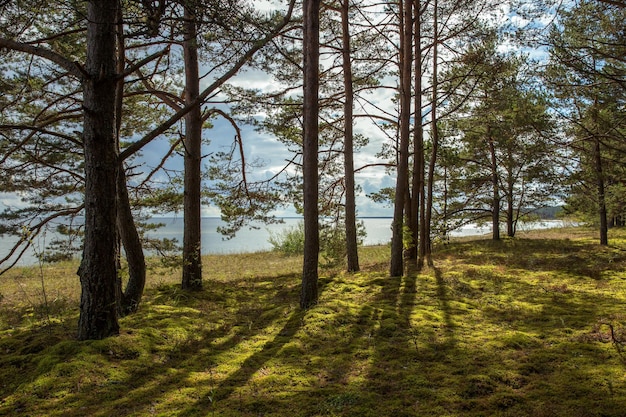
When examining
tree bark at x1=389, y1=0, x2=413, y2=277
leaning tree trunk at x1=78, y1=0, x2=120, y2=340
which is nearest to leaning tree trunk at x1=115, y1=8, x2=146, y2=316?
leaning tree trunk at x1=78, y1=0, x2=120, y2=340

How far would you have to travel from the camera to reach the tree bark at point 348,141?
9.76m

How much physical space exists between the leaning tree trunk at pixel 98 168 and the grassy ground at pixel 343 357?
0.45 meters

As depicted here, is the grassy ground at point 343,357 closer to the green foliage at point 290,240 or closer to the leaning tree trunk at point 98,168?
the leaning tree trunk at point 98,168

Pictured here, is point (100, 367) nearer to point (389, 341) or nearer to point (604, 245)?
point (389, 341)

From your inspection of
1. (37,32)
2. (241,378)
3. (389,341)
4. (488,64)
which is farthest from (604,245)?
(37,32)

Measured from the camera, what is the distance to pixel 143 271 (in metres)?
6.53

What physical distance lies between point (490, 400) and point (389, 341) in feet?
5.80

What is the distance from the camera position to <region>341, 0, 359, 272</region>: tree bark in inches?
384

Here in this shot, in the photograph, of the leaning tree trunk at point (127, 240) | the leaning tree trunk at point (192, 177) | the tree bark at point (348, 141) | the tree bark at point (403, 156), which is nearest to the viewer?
the leaning tree trunk at point (127, 240)

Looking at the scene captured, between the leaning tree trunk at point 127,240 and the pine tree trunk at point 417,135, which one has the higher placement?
the pine tree trunk at point 417,135

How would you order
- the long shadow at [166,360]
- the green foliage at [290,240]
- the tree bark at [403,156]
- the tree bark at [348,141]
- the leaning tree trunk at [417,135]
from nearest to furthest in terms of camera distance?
the long shadow at [166,360]
the tree bark at [403,156]
the leaning tree trunk at [417,135]
the tree bark at [348,141]
the green foliage at [290,240]

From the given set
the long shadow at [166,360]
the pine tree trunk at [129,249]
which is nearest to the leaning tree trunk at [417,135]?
the long shadow at [166,360]

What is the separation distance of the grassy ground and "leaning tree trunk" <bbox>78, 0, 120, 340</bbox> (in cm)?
45

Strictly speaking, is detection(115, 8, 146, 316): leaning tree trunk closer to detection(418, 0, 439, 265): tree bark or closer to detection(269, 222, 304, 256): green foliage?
detection(418, 0, 439, 265): tree bark
